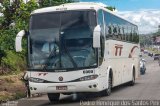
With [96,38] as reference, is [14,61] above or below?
below

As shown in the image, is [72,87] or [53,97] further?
[53,97]

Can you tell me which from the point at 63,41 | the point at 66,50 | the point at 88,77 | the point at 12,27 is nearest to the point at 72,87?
the point at 88,77

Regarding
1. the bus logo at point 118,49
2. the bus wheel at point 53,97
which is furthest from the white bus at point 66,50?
the bus logo at point 118,49

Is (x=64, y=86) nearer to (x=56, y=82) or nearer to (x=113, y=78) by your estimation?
(x=56, y=82)

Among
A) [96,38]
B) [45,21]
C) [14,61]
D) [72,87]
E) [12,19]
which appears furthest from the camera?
[14,61]

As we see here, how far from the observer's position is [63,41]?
59.1 ft

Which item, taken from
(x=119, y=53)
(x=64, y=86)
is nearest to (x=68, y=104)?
(x=64, y=86)

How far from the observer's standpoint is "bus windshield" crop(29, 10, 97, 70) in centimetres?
1781

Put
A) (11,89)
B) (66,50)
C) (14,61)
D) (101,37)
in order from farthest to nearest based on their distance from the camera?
1. (14,61)
2. (11,89)
3. (101,37)
4. (66,50)

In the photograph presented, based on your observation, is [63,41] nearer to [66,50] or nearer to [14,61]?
[66,50]

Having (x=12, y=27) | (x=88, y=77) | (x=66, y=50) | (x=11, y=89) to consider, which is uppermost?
(x=12, y=27)

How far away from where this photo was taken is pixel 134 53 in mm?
28203

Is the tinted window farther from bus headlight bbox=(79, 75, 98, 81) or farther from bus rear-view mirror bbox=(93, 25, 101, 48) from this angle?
bus headlight bbox=(79, 75, 98, 81)

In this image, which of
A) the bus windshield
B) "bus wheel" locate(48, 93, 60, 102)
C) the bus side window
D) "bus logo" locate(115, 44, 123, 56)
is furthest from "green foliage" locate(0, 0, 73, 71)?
the bus side window
